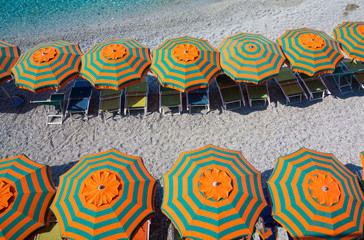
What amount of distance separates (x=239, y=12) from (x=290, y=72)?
596cm

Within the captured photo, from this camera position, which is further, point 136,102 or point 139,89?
point 139,89

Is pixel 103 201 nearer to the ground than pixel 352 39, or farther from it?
nearer to the ground

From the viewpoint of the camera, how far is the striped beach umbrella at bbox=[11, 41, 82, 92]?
347 inches

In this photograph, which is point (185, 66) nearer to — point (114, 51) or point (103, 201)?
point (114, 51)

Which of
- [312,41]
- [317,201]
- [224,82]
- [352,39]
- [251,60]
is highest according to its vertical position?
[352,39]

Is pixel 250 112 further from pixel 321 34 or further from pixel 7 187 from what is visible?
pixel 7 187

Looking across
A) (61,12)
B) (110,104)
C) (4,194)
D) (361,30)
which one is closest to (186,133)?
(110,104)

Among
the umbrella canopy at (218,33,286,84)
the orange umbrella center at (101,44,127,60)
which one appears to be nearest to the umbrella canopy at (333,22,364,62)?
the umbrella canopy at (218,33,286,84)

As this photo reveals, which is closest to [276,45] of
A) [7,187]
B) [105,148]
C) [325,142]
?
[325,142]

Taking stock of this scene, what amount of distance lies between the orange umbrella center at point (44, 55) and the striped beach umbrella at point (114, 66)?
975 mm

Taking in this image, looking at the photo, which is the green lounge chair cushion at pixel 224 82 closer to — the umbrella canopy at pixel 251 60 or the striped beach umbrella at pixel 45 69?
the umbrella canopy at pixel 251 60

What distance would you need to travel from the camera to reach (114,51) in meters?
9.05

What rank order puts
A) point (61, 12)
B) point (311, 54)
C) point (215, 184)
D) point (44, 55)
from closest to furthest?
point (215, 184)
point (44, 55)
point (311, 54)
point (61, 12)

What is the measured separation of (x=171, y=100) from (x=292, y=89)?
4.45m
